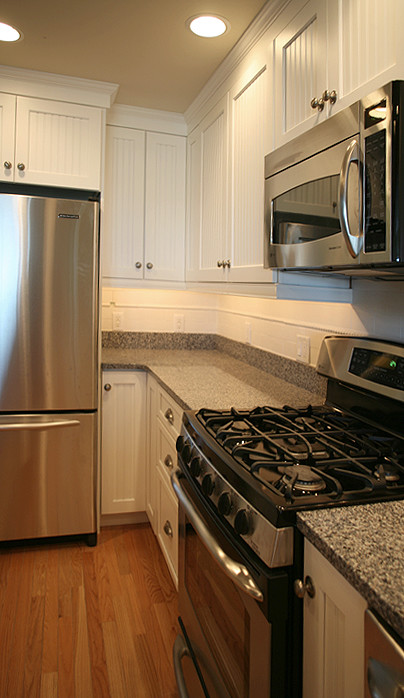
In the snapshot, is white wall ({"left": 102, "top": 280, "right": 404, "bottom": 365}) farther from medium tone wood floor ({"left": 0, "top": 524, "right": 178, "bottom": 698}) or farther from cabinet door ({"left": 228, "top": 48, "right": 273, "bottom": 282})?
medium tone wood floor ({"left": 0, "top": 524, "right": 178, "bottom": 698})

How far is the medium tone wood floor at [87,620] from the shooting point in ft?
5.57

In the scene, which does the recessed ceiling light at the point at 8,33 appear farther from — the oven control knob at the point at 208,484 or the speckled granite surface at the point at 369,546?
the speckled granite surface at the point at 369,546

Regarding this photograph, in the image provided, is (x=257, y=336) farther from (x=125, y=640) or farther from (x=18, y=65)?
(x=18, y=65)

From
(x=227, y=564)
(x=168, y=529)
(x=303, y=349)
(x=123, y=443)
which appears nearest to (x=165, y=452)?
(x=168, y=529)

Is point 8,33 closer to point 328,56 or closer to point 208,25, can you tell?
point 208,25

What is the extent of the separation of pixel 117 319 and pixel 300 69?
197cm

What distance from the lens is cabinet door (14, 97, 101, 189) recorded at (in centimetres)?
258

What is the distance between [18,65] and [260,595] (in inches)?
101

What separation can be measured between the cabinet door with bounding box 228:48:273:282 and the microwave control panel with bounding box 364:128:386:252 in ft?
2.05

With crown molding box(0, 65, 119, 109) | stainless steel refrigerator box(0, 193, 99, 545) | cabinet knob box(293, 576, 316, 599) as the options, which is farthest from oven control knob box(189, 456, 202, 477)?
crown molding box(0, 65, 119, 109)

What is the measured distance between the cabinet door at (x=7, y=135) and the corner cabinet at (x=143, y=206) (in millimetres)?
540

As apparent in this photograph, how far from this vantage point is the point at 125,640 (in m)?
1.90

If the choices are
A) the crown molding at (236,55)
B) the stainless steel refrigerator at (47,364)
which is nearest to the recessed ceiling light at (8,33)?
the stainless steel refrigerator at (47,364)

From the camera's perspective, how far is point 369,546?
0.86 meters
